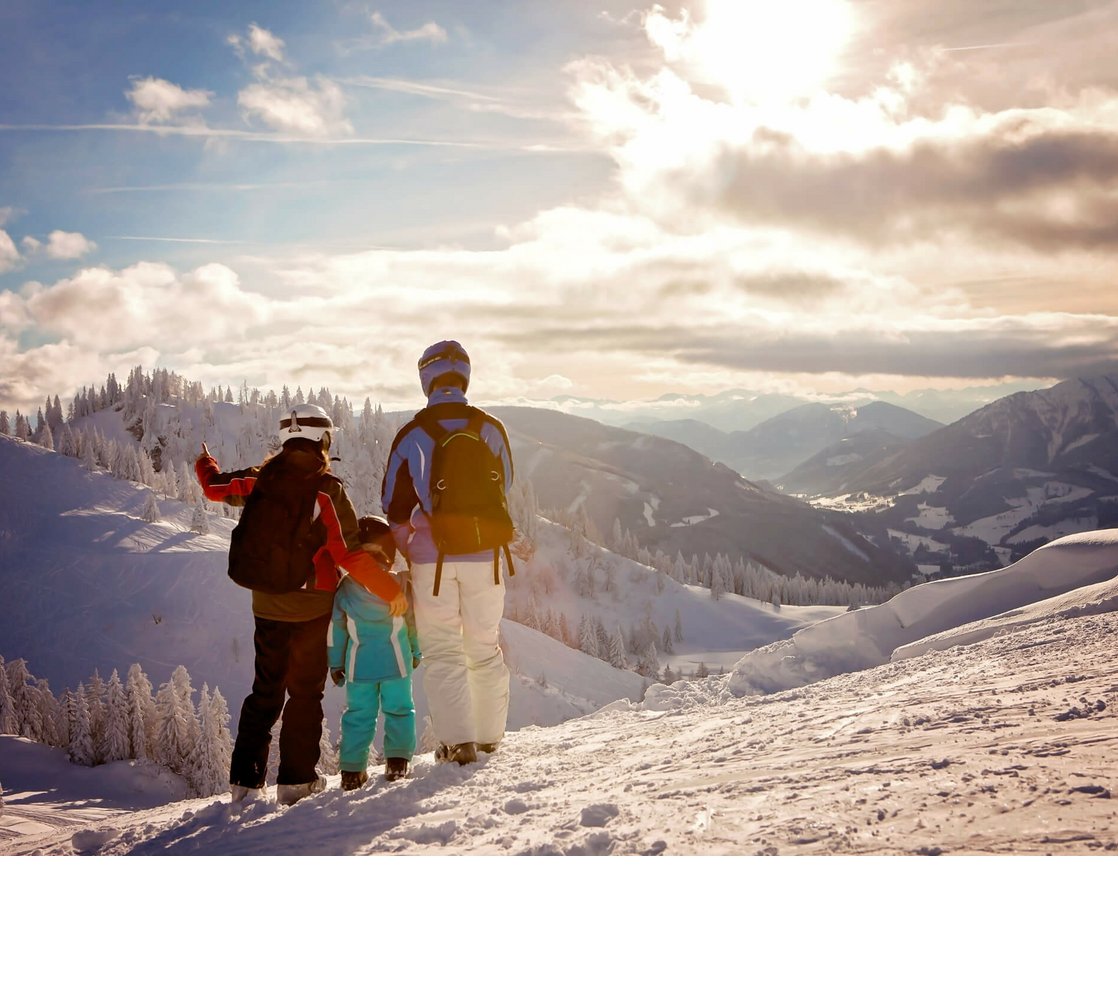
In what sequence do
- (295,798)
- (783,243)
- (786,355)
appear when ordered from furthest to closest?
(786,355) < (783,243) < (295,798)

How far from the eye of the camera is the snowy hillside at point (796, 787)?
3.98 metres

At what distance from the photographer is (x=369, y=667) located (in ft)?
19.9

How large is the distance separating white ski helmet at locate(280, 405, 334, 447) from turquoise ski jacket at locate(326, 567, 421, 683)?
4.05 ft

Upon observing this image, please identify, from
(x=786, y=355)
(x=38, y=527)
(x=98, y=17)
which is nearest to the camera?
(x=98, y=17)

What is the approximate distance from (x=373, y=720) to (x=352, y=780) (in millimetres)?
487

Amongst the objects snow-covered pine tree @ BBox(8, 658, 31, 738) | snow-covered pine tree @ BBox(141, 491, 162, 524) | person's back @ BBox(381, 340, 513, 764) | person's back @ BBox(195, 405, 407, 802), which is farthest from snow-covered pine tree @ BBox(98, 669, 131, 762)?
snow-covered pine tree @ BBox(141, 491, 162, 524)

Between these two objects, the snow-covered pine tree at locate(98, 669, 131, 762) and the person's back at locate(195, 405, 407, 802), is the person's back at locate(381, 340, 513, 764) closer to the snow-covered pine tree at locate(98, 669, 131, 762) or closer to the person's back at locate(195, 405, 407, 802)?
the person's back at locate(195, 405, 407, 802)

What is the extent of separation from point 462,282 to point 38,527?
47.5 metres

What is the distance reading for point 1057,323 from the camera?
363 inches

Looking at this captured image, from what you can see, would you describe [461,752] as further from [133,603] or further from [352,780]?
[133,603]

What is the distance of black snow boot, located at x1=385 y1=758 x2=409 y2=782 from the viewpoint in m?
6.07

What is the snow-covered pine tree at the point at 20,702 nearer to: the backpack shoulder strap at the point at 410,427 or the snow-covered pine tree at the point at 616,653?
the backpack shoulder strap at the point at 410,427
